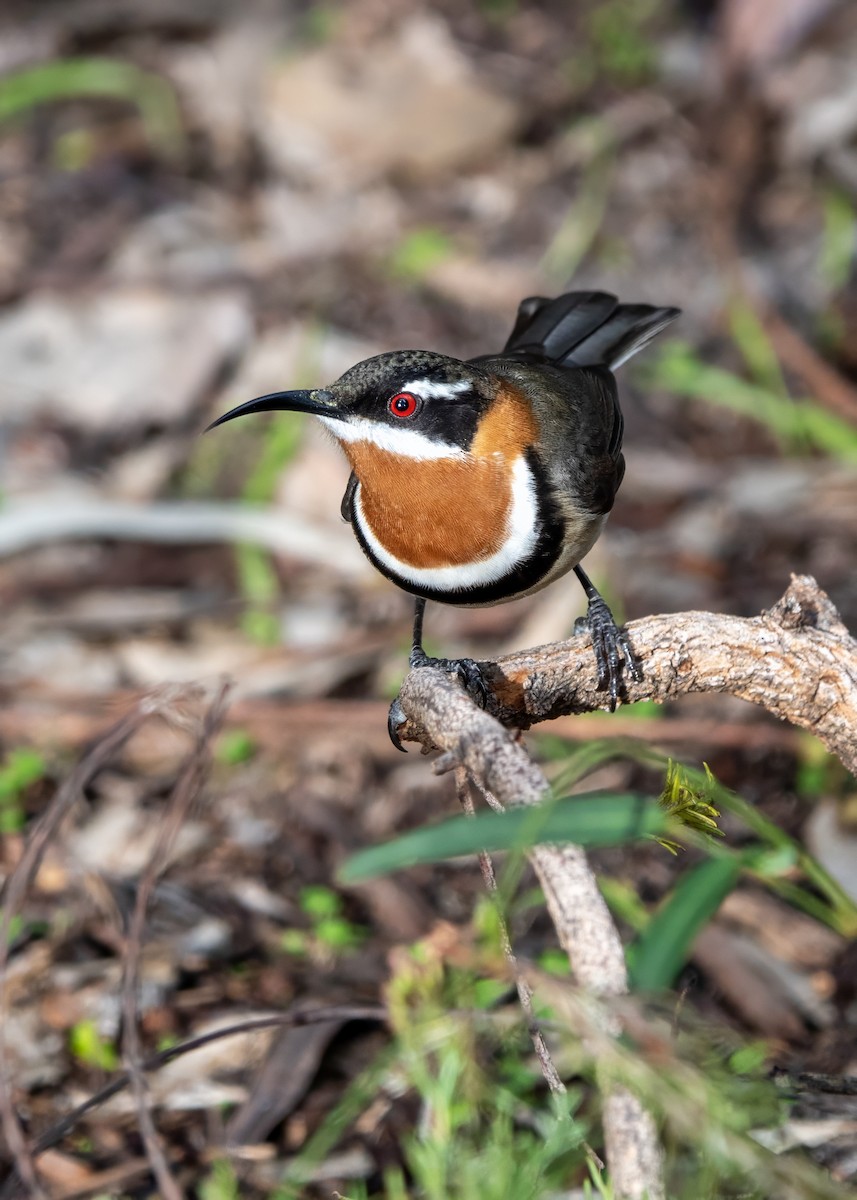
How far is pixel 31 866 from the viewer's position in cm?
295

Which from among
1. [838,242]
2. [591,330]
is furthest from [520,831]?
[838,242]

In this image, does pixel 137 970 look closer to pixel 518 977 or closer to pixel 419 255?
pixel 518 977

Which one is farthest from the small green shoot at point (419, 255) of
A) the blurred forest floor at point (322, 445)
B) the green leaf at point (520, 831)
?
the green leaf at point (520, 831)

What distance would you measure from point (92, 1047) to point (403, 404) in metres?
2.27

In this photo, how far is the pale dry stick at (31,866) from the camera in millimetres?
2645

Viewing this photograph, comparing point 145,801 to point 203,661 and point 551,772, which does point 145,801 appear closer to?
point 203,661

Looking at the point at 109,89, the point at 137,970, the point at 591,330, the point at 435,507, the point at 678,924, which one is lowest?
the point at 137,970

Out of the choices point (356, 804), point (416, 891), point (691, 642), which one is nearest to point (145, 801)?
point (356, 804)

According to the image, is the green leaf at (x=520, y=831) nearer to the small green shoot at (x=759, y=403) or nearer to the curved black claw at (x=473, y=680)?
the curved black claw at (x=473, y=680)

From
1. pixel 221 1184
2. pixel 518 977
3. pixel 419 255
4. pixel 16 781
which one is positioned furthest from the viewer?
pixel 419 255

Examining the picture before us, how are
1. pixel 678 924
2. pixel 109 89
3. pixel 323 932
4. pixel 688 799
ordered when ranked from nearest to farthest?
pixel 678 924 → pixel 688 799 → pixel 323 932 → pixel 109 89

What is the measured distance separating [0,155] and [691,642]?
30.2 feet

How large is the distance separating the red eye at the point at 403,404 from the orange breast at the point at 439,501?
121 mm

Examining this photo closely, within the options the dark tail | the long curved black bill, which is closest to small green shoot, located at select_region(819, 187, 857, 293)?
the dark tail
